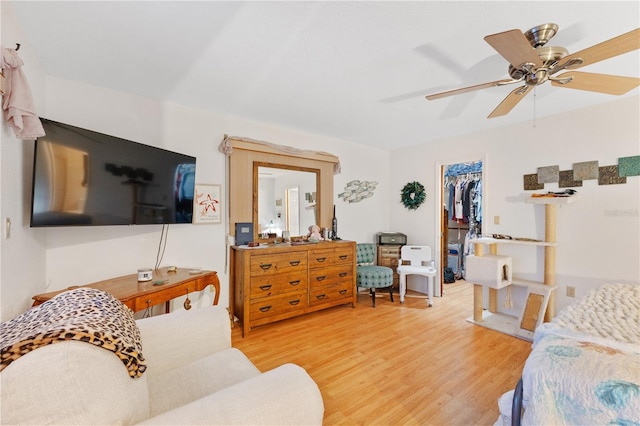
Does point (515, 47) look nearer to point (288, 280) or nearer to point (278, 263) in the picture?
point (278, 263)

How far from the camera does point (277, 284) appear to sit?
9.50 feet

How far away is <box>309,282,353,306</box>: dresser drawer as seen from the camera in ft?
10.4

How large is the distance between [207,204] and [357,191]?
226cm

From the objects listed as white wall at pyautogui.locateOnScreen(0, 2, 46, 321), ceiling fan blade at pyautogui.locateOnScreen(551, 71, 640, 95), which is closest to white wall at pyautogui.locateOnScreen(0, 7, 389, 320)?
white wall at pyautogui.locateOnScreen(0, 2, 46, 321)

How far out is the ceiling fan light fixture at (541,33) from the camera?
1425 millimetres

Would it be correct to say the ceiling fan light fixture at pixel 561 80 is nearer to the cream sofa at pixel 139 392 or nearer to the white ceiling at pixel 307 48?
the white ceiling at pixel 307 48

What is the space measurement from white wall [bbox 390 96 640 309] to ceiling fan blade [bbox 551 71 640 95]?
1.32 meters

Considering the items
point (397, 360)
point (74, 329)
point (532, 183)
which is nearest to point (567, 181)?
point (532, 183)

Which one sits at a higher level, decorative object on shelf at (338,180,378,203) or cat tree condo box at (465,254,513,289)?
decorative object on shelf at (338,180,378,203)

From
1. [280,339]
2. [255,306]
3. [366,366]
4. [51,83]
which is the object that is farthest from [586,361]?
[51,83]

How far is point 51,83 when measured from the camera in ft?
6.94

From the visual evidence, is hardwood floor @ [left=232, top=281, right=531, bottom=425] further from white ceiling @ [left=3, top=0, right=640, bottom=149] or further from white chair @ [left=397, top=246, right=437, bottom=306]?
white ceiling @ [left=3, top=0, right=640, bottom=149]

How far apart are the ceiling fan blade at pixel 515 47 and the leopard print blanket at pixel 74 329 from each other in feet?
5.99

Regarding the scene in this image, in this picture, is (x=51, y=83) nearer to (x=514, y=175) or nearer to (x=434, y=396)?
(x=434, y=396)
